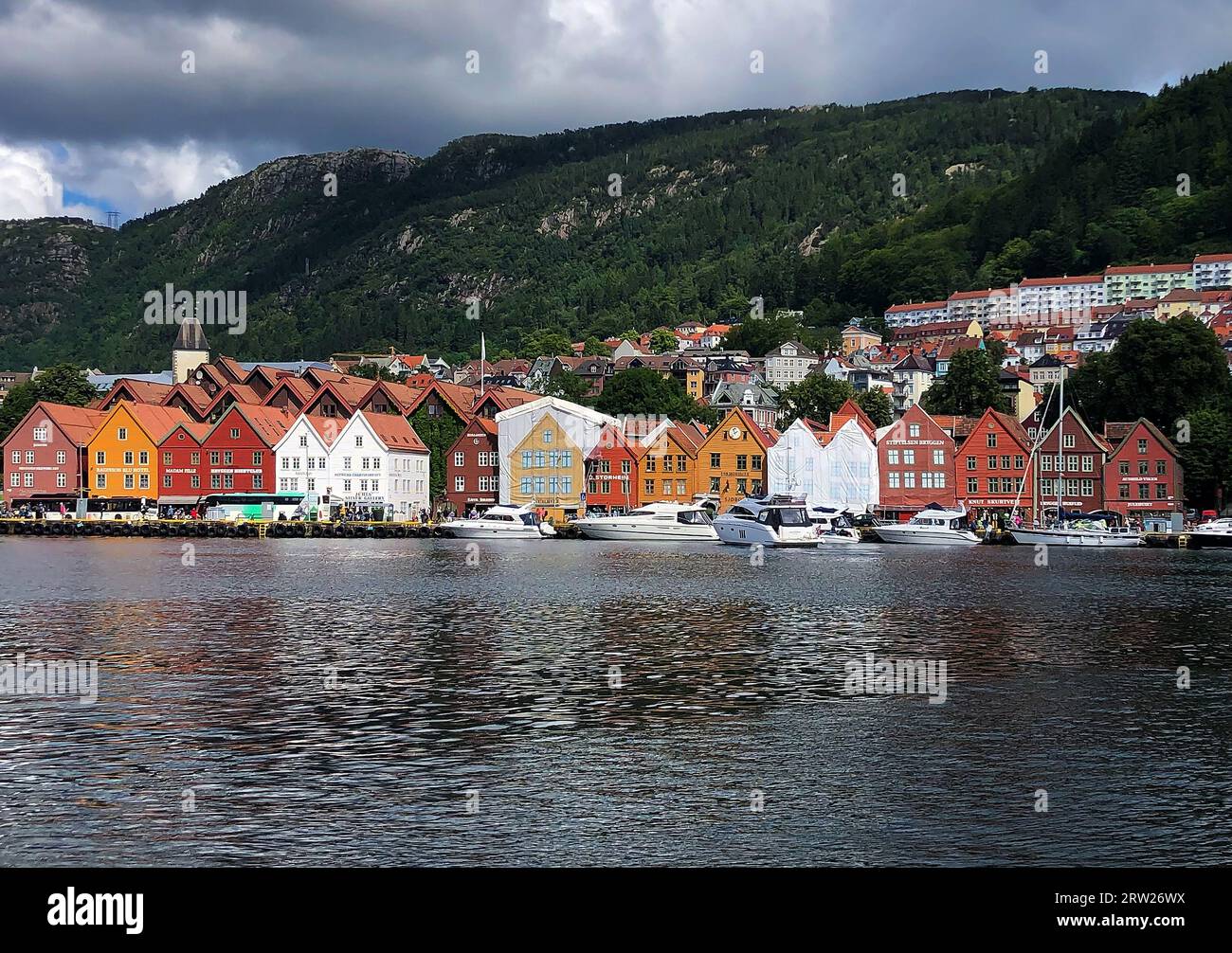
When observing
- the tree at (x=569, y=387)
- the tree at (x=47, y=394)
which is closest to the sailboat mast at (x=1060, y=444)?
the tree at (x=569, y=387)

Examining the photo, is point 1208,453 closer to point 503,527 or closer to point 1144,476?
point 1144,476

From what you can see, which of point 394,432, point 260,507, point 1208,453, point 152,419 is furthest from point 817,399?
point 152,419

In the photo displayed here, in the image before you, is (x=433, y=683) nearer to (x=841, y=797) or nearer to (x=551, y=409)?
(x=841, y=797)

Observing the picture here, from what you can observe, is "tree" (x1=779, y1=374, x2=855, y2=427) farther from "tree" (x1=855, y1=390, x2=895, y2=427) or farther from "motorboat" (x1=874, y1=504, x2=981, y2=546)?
"motorboat" (x1=874, y1=504, x2=981, y2=546)

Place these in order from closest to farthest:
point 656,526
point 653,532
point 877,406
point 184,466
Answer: point 653,532
point 656,526
point 184,466
point 877,406

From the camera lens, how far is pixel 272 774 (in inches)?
890

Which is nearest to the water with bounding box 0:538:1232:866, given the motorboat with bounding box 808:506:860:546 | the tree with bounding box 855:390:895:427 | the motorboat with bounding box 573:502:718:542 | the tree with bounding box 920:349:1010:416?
the motorboat with bounding box 808:506:860:546

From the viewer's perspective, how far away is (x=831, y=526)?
122 meters

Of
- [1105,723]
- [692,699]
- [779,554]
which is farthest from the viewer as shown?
[779,554]

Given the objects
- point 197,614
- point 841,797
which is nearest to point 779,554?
point 197,614

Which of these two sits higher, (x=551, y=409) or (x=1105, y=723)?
(x=551, y=409)

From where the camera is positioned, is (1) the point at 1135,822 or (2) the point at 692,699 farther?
(2) the point at 692,699

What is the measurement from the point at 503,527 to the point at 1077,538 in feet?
161

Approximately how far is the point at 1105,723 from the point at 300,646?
75.1 feet
